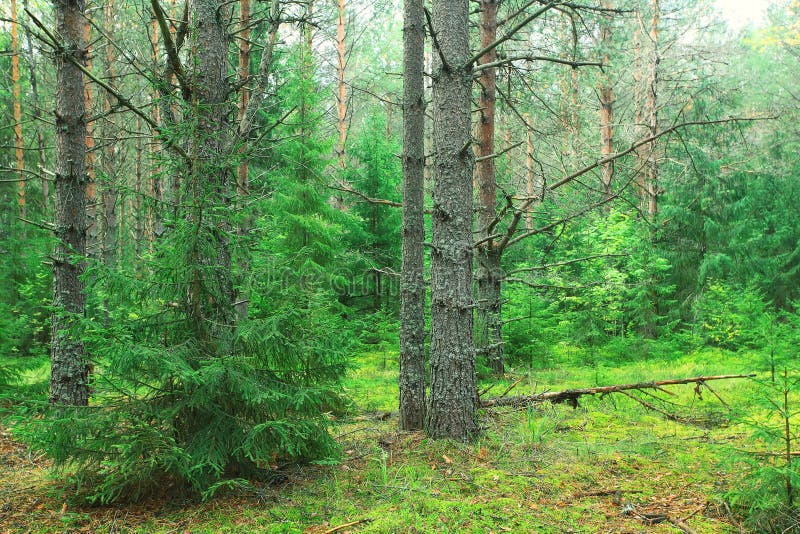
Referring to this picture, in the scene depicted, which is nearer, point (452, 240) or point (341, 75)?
point (452, 240)

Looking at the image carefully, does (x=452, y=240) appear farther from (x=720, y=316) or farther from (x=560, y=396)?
(x=720, y=316)

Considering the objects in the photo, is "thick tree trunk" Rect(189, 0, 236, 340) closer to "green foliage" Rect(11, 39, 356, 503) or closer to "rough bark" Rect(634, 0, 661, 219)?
"green foliage" Rect(11, 39, 356, 503)

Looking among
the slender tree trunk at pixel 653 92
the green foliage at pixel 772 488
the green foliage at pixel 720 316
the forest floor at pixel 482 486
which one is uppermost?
the slender tree trunk at pixel 653 92

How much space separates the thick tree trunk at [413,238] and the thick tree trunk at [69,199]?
130 inches

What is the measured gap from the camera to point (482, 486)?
4.13 metres

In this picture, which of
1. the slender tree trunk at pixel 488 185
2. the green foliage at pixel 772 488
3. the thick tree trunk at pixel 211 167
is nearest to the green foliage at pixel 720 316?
the slender tree trunk at pixel 488 185

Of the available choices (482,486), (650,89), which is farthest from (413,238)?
(650,89)

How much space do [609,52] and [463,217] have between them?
201 inches

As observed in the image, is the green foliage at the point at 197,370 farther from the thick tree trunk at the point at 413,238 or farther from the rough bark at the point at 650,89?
the rough bark at the point at 650,89

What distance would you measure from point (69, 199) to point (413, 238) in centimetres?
368

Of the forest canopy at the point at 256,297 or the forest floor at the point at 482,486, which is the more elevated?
the forest canopy at the point at 256,297

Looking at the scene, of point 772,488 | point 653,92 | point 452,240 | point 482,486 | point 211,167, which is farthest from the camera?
point 653,92

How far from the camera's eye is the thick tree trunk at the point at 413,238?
18.5 feet

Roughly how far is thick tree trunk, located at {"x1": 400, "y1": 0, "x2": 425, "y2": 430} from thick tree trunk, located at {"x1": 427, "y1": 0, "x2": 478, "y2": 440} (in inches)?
21.4
